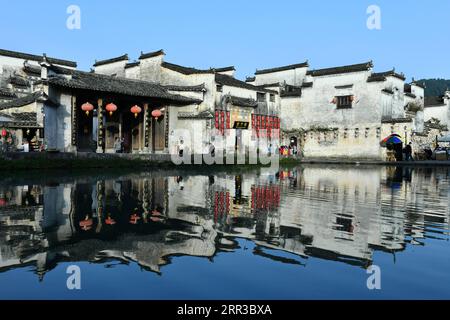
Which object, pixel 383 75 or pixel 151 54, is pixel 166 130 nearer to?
pixel 151 54

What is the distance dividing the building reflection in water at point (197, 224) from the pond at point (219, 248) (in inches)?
0.7

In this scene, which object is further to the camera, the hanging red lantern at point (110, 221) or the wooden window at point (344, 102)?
the wooden window at point (344, 102)

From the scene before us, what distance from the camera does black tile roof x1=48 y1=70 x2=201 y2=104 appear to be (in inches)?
867

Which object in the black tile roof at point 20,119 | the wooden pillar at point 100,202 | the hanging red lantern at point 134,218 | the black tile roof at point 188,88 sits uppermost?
the black tile roof at point 188,88

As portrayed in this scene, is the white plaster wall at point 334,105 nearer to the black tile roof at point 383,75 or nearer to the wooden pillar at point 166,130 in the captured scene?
the black tile roof at point 383,75

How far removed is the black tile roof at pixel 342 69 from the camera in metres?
34.9

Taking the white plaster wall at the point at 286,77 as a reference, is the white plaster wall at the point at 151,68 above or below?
below

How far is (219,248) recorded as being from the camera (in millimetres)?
5449

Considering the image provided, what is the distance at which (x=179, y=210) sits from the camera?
27.6ft

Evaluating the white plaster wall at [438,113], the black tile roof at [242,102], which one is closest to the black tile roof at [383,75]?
the black tile roof at [242,102]

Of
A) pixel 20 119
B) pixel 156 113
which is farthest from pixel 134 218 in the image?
pixel 156 113

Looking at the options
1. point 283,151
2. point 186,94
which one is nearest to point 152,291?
point 186,94

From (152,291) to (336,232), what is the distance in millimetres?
3632

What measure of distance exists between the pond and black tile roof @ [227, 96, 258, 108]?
22.4 m
